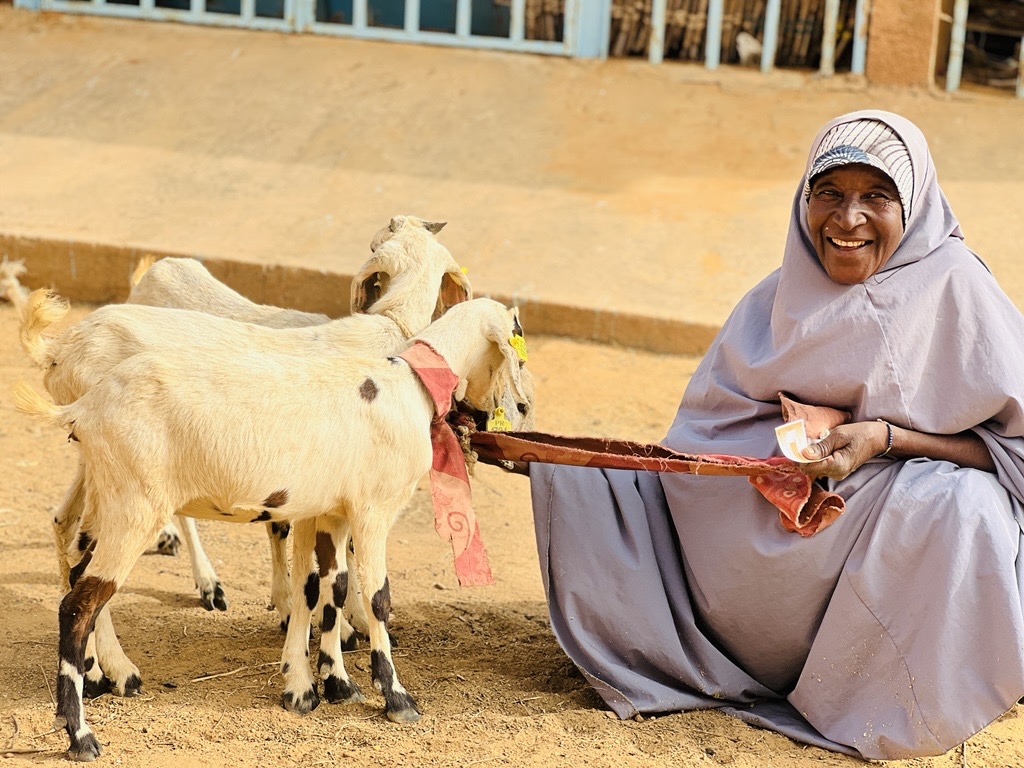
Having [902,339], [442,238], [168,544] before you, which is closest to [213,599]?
[168,544]

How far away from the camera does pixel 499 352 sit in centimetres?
425

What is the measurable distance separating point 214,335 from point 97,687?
1.23 metres

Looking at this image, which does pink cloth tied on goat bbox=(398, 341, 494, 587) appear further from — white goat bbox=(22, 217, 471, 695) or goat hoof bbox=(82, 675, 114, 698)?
goat hoof bbox=(82, 675, 114, 698)

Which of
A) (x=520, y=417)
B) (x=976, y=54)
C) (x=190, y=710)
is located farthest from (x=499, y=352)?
(x=976, y=54)

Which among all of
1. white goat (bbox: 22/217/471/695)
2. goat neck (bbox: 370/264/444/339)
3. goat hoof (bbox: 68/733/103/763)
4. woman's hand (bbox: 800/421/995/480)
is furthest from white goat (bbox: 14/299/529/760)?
woman's hand (bbox: 800/421/995/480)

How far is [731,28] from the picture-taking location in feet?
36.4

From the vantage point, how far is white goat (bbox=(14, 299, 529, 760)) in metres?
3.63

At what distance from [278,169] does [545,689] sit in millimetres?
6225

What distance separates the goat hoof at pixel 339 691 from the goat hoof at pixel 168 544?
1.60 m

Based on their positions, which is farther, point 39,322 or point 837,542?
point 837,542

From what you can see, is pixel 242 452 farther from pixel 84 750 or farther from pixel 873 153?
pixel 873 153

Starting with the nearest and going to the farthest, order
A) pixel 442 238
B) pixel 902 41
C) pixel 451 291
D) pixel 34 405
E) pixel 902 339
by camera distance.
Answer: pixel 34 405, pixel 902 339, pixel 451 291, pixel 442 238, pixel 902 41

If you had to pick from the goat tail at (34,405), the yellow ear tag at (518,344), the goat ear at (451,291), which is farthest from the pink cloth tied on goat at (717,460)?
the goat tail at (34,405)

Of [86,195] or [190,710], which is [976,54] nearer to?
[86,195]
